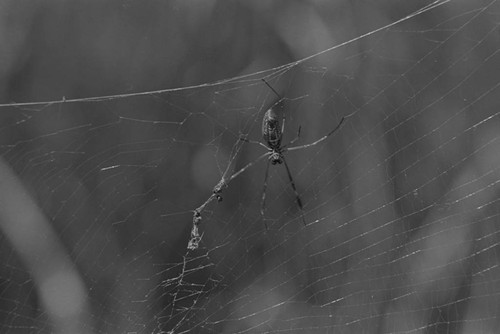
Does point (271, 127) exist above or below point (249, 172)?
below

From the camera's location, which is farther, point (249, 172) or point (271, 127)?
point (249, 172)

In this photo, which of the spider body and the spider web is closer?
the spider body

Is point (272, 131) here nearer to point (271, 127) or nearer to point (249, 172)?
point (271, 127)

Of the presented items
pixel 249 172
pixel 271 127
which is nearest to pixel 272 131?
pixel 271 127

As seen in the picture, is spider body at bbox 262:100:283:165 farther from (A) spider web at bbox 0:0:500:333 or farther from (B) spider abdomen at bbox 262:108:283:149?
(A) spider web at bbox 0:0:500:333

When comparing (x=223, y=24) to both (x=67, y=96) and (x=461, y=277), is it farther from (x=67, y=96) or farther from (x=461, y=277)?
(x=461, y=277)

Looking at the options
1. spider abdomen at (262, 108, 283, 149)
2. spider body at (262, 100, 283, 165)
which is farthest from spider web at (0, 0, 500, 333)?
spider abdomen at (262, 108, 283, 149)

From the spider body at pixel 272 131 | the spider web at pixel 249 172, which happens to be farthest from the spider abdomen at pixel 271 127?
the spider web at pixel 249 172

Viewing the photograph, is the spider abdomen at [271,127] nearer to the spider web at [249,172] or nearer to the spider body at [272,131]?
the spider body at [272,131]

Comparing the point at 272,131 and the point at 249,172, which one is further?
the point at 249,172
